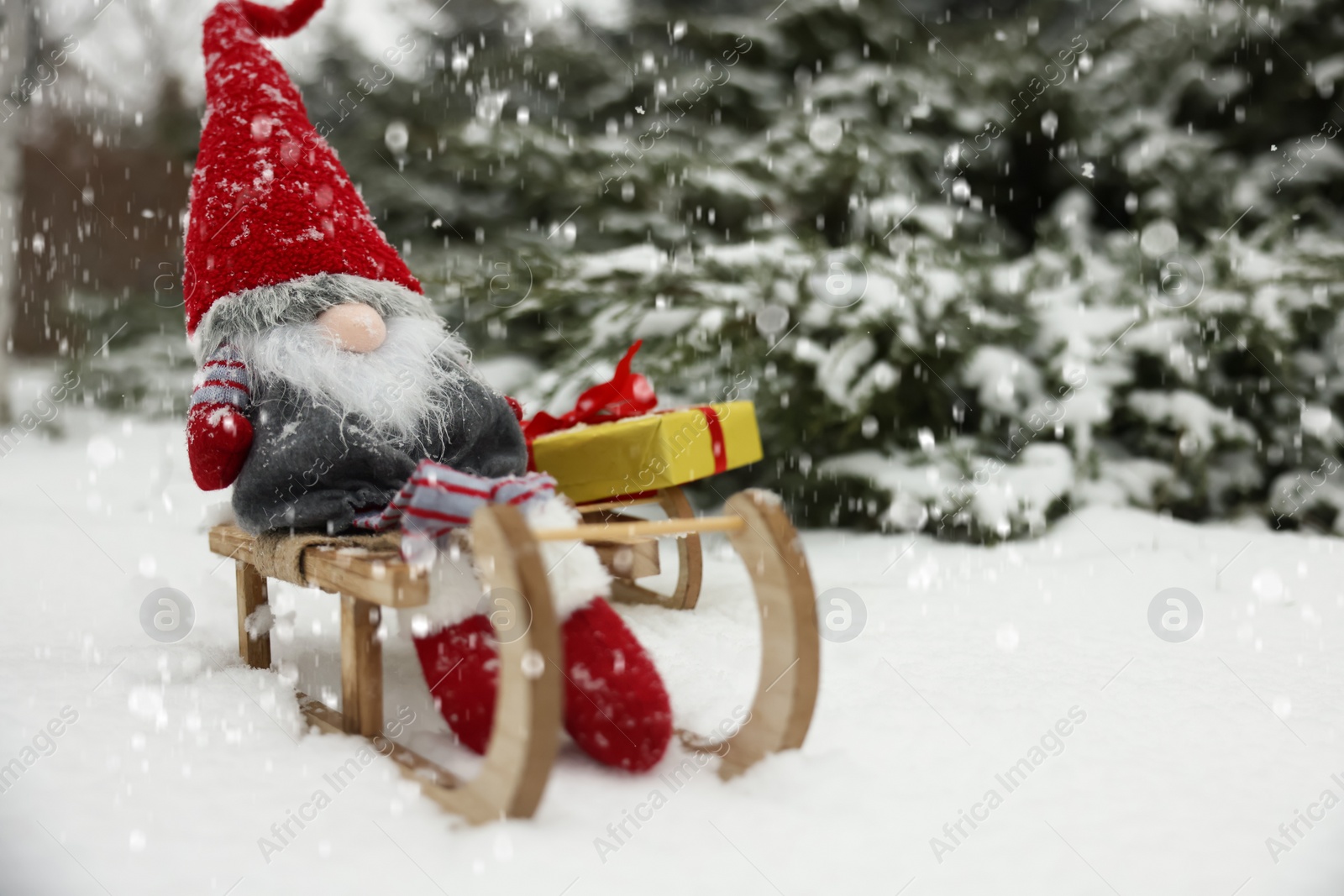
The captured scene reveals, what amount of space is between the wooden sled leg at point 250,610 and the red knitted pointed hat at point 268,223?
1.60ft

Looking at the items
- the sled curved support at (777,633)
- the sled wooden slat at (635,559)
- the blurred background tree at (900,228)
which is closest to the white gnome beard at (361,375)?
the sled wooden slat at (635,559)

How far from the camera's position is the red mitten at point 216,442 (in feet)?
5.01

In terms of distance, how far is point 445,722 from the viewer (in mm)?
1521

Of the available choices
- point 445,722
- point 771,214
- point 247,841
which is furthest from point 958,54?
point 247,841

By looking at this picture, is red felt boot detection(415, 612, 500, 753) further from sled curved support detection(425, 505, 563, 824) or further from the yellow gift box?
the yellow gift box

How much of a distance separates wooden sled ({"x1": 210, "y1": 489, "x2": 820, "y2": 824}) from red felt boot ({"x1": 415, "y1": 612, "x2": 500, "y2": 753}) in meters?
0.07

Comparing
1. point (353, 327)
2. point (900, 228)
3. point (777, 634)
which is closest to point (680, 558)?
point (777, 634)

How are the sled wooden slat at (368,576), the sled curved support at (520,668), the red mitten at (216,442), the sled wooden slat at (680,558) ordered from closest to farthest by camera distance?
the sled curved support at (520,668) < the sled wooden slat at (368,576) < the red mitten at (216,442) < the sled wooden slat at (680,558)

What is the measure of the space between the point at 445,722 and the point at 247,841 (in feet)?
1.28

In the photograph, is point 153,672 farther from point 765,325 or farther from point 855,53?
point 855,53

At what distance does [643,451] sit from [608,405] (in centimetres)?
29

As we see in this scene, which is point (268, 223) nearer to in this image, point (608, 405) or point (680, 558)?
point (608, 405)

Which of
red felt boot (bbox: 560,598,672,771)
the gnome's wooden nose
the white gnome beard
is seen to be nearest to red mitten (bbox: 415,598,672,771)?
red felt boot (bbox: 560,598,672,771)

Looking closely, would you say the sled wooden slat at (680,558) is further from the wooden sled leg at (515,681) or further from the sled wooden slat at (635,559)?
the wooden sled leg at (515,681)
